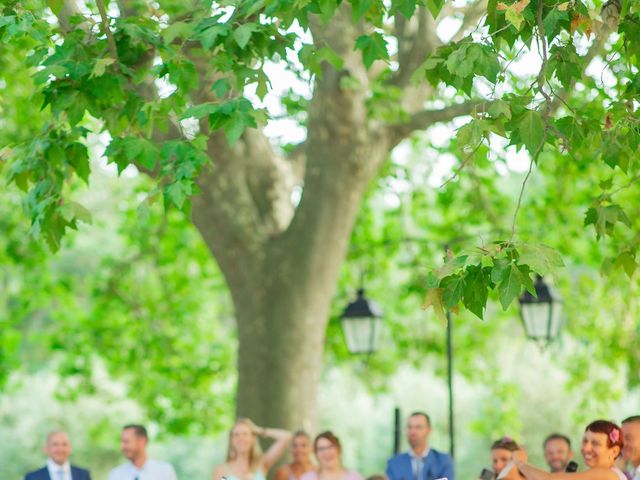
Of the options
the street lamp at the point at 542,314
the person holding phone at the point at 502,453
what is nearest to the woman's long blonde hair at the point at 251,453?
the person holding phone at the point at 502,453

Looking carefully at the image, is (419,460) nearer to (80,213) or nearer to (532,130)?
(80,213)

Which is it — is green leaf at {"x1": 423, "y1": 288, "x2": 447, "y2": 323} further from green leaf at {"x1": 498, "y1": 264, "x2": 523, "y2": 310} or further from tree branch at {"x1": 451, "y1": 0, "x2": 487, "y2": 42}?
tree branch at {"x1": 451, "y1": 0, "x2": 487, "y2": 42}

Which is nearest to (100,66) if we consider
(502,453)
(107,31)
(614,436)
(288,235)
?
(107,31)

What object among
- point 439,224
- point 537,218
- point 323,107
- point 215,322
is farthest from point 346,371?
point 323,107

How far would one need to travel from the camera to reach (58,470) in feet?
34.6

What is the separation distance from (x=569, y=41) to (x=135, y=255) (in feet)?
43.2

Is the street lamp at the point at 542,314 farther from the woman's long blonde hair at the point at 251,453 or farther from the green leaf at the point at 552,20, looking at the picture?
the green leaf at the point at 552,20

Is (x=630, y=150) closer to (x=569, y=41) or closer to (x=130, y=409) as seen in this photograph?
(x=569, y=41)

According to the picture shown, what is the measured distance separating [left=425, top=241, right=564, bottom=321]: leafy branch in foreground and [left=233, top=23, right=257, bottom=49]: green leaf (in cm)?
161

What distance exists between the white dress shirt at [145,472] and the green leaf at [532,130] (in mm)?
4907

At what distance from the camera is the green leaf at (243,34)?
686cm

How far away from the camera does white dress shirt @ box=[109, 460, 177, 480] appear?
409 inches

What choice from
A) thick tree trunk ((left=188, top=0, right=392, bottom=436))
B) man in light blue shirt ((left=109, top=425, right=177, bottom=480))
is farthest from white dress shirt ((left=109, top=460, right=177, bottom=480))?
thick tree trunk ((left=188, top=0, right=392, bottom=436))

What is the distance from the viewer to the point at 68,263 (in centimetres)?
4491
